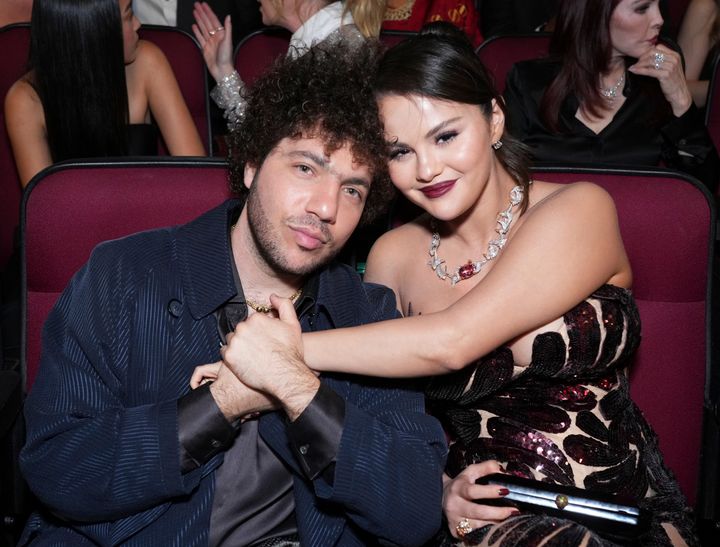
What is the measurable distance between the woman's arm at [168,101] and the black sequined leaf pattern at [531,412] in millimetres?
1353

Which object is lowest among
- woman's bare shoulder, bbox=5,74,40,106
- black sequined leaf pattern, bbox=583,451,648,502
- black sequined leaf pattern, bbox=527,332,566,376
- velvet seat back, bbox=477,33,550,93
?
black sequined leaf pattern, bbox=583,451,648,502

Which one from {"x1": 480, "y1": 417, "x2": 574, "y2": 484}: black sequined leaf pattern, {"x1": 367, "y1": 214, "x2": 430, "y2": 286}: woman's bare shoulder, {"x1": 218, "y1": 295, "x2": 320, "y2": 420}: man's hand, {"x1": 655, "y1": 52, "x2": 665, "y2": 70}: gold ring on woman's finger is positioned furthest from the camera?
{"x1": 655, "y1": 52, "x2": 665, "y2": 70}: gold ring on woman's finger

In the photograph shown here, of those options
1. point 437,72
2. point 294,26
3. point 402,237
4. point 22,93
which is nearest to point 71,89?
point 22,93

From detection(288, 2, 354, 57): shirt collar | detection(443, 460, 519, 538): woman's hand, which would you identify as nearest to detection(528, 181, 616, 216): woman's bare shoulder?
detection(443, 460, 519, 538): woman's hand

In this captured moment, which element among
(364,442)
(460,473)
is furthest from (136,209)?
(460,473)

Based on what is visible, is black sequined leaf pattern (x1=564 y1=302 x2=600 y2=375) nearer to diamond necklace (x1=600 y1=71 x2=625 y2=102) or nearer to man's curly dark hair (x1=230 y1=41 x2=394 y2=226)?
man's curly dark hair (x1=230 y1=41 x2=394 y2=226)

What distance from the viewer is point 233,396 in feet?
4.48

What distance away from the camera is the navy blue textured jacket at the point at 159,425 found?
136cm

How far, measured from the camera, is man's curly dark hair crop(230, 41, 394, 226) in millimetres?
1544

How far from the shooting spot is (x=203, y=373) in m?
1.42

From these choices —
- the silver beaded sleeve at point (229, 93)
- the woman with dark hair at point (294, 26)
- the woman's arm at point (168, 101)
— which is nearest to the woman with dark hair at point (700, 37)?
the woman with dark hair at point (294, 26)

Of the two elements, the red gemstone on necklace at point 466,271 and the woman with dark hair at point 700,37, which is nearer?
the red gemstone on necklace at point 466,271

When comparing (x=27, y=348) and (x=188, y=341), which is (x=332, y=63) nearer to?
(x=188, y=341)

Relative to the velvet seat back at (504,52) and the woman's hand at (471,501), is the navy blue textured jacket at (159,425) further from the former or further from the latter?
the velvet seat back at (504,52)
